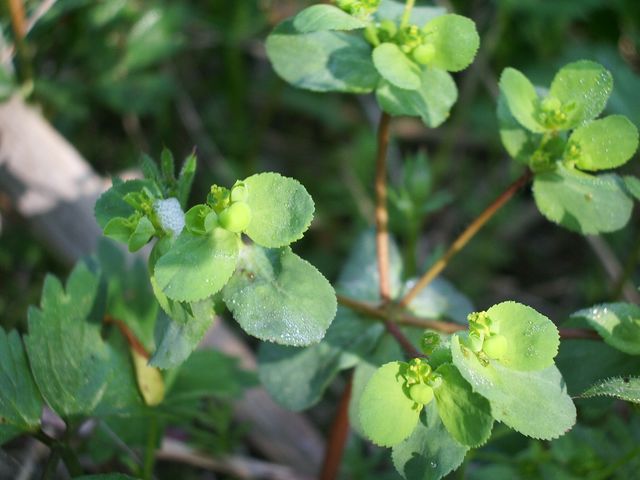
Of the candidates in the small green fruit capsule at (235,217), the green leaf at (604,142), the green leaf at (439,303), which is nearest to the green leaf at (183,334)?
the small green fruit capsule at (235,217)

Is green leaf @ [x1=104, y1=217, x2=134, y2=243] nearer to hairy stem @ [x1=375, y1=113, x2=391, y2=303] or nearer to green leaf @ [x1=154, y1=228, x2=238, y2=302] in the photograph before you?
green leaf @ [x1=154, y1=228, x2=238, y2=302]

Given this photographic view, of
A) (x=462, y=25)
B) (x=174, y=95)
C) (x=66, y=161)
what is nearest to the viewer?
(x=462, y=25)

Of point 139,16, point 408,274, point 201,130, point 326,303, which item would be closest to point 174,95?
point 201,130

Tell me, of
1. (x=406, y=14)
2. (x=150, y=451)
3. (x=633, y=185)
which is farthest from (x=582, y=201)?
(x=150, y=451)

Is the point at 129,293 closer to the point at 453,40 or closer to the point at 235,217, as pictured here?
the point at 235,217

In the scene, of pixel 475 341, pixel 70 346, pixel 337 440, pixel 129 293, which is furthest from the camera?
pixel 129 293

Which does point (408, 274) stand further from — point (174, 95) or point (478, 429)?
point (174, 95)

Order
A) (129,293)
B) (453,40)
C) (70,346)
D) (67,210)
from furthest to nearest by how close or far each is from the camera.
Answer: (67,210) → (129,293) → (70,346) → (453,40)
